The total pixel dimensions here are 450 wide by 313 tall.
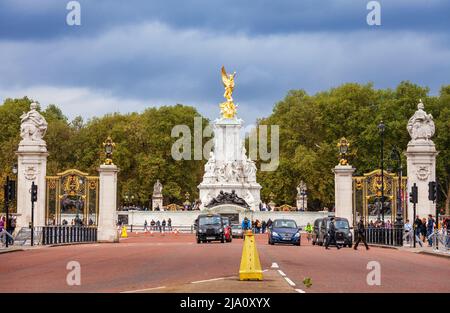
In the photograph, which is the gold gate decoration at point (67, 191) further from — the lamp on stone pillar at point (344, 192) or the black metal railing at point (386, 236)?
the black metal railing at point (386, 236)

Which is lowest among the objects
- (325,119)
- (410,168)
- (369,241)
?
(369,241)

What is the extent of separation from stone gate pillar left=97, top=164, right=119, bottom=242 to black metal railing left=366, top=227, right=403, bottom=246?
14.9m

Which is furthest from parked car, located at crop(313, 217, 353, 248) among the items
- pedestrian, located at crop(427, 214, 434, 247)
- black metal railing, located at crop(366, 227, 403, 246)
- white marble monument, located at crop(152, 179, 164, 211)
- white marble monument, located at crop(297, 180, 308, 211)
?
white marble monument, located at crop(152, 179, 164, 211)

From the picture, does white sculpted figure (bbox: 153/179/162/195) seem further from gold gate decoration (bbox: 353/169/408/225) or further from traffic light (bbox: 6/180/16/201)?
traffic light (bbox: 6/180/16/201)

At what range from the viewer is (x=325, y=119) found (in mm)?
108438

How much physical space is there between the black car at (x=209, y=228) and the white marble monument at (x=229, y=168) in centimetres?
3820

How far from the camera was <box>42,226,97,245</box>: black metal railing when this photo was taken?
161ft

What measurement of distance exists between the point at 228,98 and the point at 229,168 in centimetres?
860

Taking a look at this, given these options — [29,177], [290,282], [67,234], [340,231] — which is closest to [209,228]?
[67,234]

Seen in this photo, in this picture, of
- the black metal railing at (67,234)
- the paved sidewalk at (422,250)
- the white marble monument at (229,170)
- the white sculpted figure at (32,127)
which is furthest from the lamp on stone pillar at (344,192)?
the white marble monument at (229,170)

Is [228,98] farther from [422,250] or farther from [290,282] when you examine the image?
[290,282]

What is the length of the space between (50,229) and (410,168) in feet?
65.6
